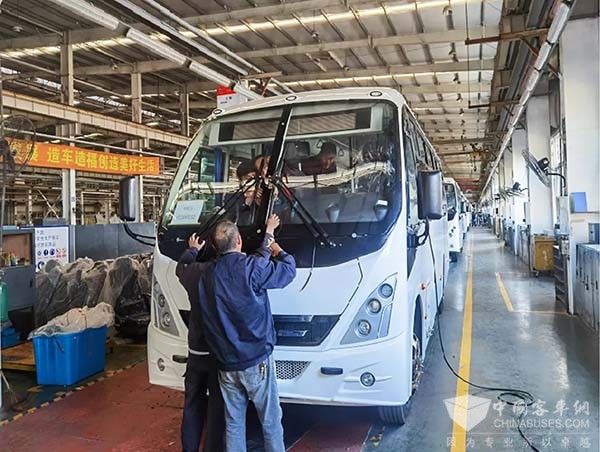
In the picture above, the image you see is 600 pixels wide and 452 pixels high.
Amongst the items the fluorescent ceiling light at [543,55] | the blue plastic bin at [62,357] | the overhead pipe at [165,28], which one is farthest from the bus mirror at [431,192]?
the overhead pipe at [165,28]

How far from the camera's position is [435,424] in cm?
378

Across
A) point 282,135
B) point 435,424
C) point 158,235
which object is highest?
point 282,135

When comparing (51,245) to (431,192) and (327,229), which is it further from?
(431,192)

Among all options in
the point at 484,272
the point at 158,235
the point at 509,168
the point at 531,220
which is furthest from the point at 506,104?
the point at 158,235

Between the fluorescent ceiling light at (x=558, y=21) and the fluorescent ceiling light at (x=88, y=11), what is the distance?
18.8ft

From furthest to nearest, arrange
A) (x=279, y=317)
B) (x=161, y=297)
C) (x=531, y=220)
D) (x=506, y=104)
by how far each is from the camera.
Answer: (x=531, y=220) → (x=506, y=104) → (x=161, y=297) → (x=279, y=317)

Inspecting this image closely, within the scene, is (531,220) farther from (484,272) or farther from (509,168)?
(509,168)

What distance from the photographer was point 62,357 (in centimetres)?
478

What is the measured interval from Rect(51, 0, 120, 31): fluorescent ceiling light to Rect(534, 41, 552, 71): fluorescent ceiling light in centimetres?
617

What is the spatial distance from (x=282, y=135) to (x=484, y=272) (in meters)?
10.8

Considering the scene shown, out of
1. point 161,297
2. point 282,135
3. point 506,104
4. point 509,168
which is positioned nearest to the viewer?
point 161,297

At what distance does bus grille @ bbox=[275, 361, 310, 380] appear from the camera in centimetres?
305

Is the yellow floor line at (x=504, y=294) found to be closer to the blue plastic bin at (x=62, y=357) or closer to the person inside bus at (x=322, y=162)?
the person inside bus at (x=322, y=162)

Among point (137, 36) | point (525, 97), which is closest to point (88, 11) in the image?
point (137, 36)
